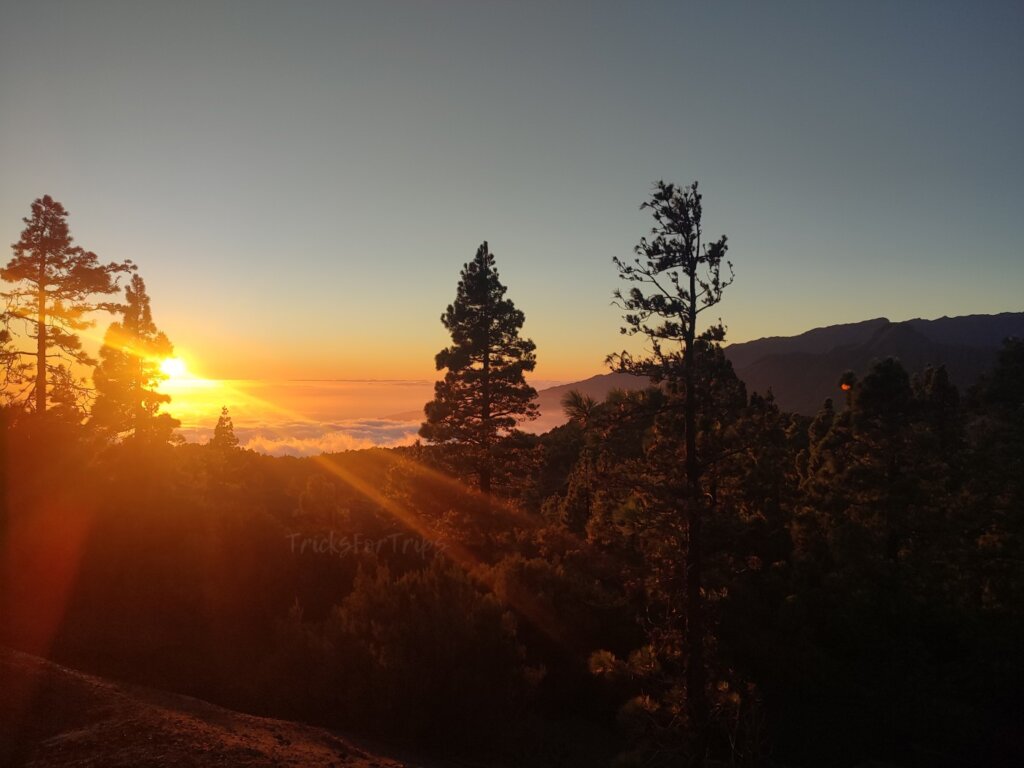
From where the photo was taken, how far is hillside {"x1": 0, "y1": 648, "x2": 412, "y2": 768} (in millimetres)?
7574

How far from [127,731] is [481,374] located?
66.5 ft

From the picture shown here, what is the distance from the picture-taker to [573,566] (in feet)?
69.2

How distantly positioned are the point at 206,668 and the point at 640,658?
9685 mm

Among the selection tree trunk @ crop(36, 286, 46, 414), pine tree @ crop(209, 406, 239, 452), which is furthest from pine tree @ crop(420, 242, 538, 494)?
pine tree @ crop(209, 406, 239, 452)

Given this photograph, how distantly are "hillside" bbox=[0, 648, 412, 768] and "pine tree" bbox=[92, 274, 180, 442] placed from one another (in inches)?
1019

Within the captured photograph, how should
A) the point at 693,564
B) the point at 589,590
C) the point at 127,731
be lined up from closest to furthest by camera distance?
the point at 127,731, the point at 693,564, the point at 589,590

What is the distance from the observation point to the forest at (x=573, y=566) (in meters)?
12.4

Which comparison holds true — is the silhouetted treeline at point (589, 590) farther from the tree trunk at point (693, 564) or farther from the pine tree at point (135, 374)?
the pine tree at point (135, 374)

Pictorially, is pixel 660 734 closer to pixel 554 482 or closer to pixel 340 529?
pixel 340 529

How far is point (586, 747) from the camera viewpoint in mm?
12961

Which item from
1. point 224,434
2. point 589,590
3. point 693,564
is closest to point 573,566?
point 589,590

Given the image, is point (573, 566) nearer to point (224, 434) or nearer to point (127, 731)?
point (127, 731)

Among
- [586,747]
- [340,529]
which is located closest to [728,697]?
[586,747]

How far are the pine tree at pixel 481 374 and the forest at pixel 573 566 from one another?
0.41 feet
